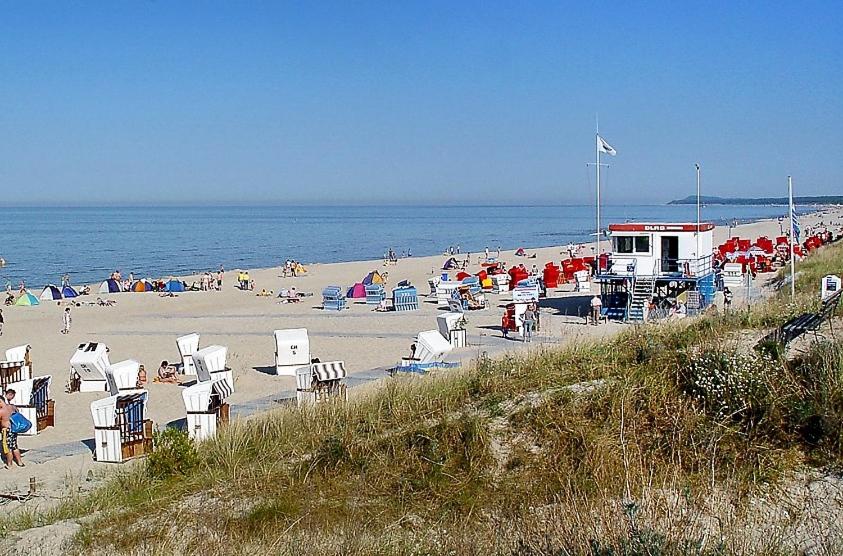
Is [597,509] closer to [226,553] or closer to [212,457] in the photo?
[226,553]

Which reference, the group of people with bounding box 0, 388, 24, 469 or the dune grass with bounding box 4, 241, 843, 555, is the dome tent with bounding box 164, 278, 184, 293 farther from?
the dune grass with bounding box 4, 241, 843, 555

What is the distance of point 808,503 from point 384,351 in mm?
12511

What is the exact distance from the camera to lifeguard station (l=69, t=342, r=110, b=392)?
568 inches

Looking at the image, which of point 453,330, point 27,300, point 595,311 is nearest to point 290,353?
point 453,330

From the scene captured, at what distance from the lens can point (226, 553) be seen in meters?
5.36

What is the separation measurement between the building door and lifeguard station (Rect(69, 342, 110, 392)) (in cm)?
1351

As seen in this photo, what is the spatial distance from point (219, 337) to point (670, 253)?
11.1 m

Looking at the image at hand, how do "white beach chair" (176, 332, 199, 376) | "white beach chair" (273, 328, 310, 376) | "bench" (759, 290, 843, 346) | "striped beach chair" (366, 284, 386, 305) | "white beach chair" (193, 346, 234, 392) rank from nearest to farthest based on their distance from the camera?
"bench" (759, 290, 843, 346) → "white beach chair" (193, 346, 234, 392) → "white beach chair" (273, 328, 310, 376) → "white beach chair" (176, 332, 199, 376) → "striped beach chair" (366, 284, 386, 305)

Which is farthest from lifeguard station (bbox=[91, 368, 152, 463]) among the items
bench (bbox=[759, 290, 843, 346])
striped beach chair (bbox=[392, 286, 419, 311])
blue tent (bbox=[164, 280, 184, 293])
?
blue tent (bbox=[164, 280, 184, 293])

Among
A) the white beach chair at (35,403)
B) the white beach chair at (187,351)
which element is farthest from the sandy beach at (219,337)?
the white beach chair at (187,351)

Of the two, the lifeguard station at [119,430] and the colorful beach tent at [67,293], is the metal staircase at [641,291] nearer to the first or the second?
the lifeguard station at [119,430]

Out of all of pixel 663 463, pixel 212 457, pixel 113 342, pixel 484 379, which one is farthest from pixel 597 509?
pixel 113 342

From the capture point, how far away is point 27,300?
3097 centimetres

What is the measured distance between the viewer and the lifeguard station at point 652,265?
70.9 ft
